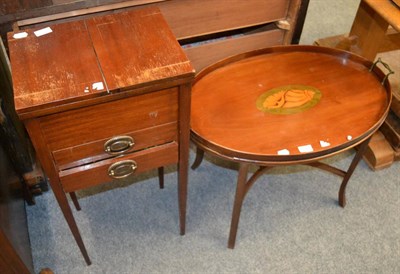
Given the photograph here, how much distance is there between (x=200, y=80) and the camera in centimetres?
127

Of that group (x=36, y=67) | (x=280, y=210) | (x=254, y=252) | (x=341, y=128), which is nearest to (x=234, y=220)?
(x=254, y=252)

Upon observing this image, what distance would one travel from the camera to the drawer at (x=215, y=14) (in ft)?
4.07

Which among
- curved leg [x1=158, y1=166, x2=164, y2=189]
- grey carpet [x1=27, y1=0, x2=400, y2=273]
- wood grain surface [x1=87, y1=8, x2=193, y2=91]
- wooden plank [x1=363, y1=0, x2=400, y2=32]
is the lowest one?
grey carpet [x1=27, y1=0, x2=400, y2=273]

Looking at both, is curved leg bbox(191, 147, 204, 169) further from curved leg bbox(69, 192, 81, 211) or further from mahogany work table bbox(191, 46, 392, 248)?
curved leg bbox(69, 192, 81, 211)

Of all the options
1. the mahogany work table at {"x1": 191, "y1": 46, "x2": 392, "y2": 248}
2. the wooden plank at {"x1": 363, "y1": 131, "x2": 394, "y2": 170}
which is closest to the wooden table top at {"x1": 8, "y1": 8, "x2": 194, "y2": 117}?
the mahogany work table at {"x1": 191, "y1": 46, "x2": 392, "y2": 248}

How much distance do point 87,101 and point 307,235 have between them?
947mm

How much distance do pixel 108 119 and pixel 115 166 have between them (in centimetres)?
15

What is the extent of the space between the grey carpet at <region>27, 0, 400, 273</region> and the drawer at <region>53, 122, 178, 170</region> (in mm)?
510

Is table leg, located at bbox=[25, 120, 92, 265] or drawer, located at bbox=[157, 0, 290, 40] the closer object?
table leg, located at bbox=[25, 120, 92, 265]

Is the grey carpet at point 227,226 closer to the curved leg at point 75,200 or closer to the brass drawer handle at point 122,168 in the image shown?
the curved leg at point 75,200

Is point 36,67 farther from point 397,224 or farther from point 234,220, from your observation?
point 397,224

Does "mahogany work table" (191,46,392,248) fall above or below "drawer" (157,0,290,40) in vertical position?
below

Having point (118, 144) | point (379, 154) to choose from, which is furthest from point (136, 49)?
point (379, 154)

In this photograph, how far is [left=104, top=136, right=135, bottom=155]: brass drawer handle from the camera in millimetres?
942
